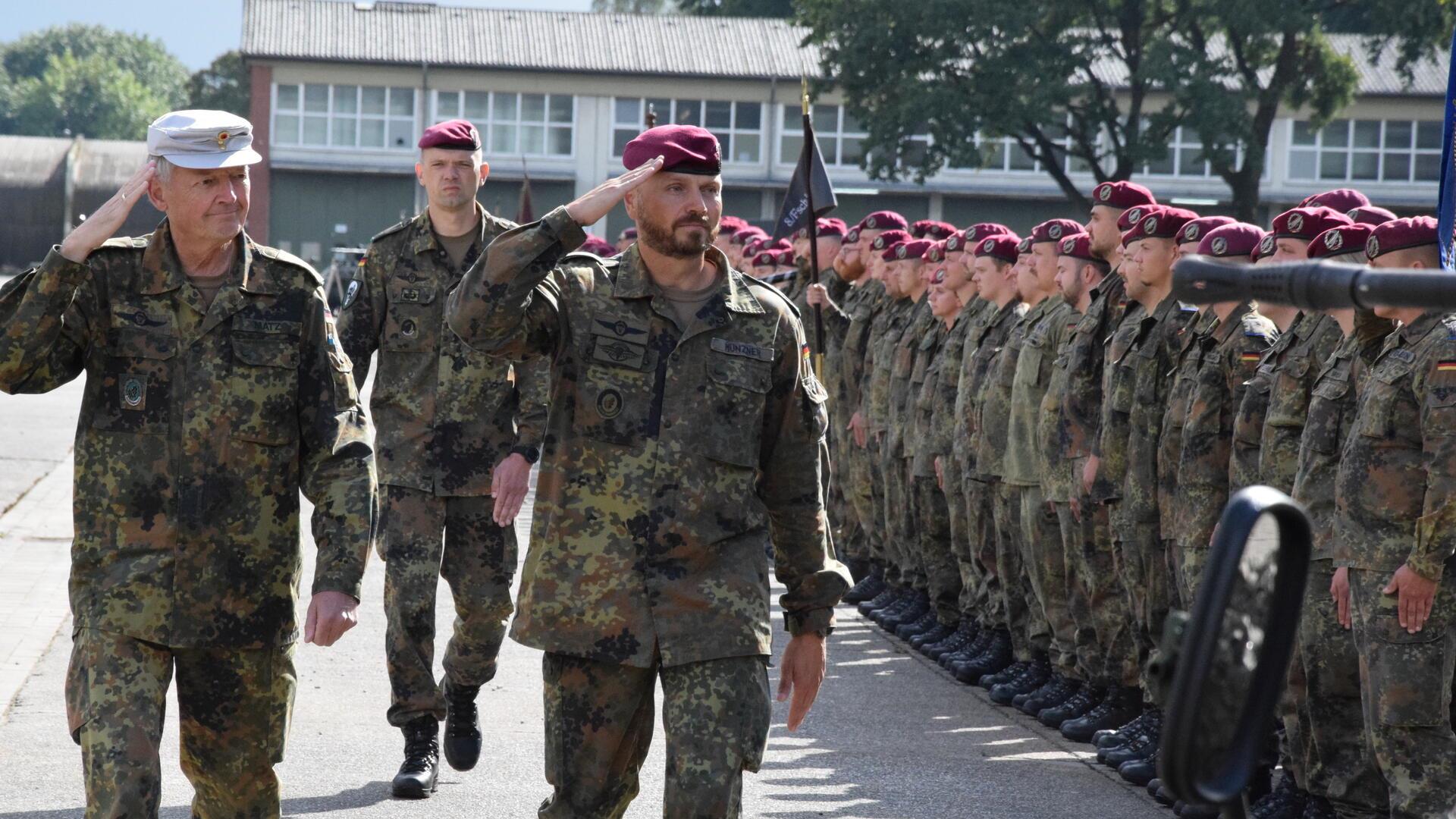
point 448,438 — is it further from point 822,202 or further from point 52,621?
point 822,202

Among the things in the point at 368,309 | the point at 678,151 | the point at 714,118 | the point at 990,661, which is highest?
the point at 714,118

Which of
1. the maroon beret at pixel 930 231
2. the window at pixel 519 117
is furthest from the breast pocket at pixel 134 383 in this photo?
the window at pixel 519 117

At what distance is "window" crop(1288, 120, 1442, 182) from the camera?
5884 cm

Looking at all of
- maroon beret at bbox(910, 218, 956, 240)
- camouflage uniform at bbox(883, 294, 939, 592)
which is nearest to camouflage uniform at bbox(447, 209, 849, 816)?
camouflage uniform at bbox(883, 294, 939, 592)

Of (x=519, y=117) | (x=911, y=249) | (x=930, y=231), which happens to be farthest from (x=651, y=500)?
(x=519, y=117)

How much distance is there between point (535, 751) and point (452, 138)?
255cm

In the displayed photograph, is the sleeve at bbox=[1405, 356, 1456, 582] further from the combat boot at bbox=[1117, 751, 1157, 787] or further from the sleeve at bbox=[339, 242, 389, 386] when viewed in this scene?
the sleeve at bbox=[339, 242, 389, 386]

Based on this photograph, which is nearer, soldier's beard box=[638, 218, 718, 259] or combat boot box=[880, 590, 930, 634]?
soldier's beard box=[638, 218, 718, 259]

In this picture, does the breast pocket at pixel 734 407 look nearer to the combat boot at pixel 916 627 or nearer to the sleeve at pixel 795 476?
the sleeve at pixel 795 476

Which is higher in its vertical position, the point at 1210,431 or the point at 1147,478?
the point at 1210,431

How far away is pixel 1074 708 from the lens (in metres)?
8.80

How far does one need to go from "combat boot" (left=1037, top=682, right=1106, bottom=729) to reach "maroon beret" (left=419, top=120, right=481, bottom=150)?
12.6 ft

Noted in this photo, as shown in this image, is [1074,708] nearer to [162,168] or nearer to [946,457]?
[946,457]

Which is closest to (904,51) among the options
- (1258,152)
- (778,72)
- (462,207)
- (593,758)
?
(1258,152)
